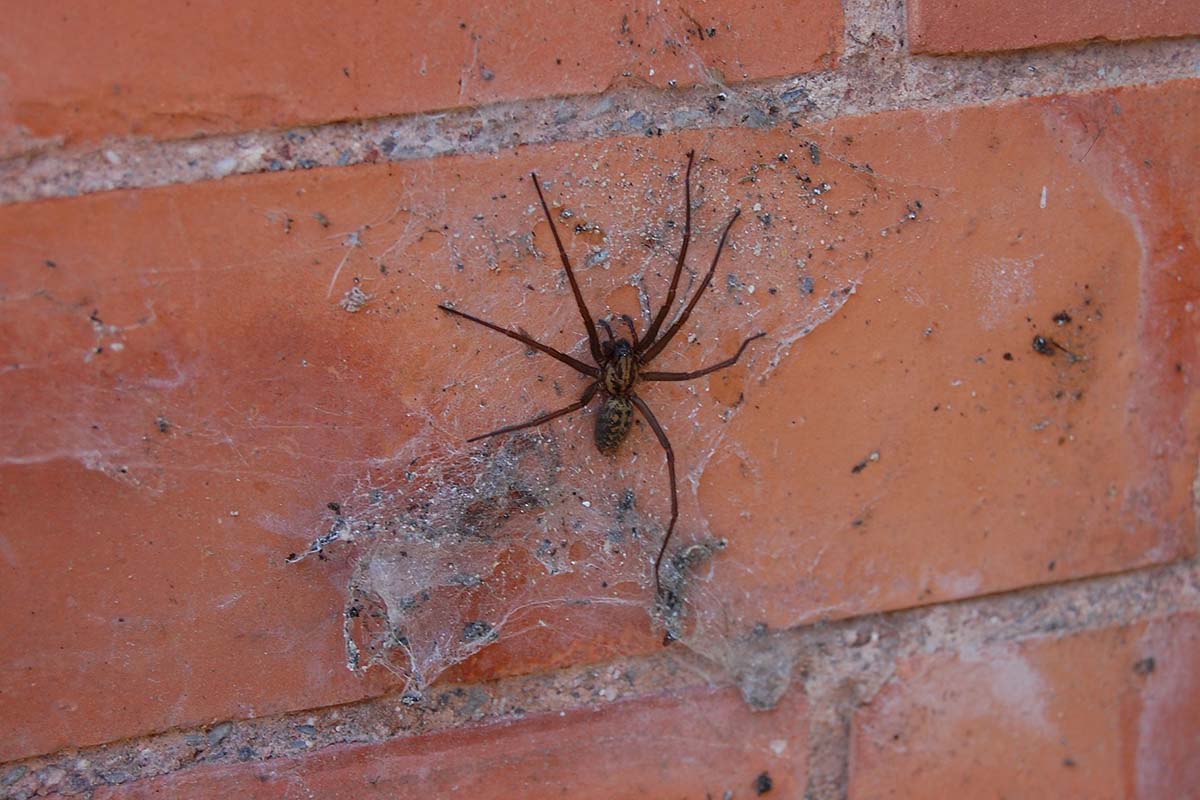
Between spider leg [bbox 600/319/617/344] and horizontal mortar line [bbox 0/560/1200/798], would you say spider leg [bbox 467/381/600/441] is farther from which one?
horizontal mortar line [bbox 0/560/1200/798]

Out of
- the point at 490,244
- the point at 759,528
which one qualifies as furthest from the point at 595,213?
the point at 759,528

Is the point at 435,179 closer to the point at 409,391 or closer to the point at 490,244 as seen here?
the point at 490,244

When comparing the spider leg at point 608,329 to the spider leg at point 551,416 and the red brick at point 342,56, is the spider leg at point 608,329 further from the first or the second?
the red brick at point 342,56

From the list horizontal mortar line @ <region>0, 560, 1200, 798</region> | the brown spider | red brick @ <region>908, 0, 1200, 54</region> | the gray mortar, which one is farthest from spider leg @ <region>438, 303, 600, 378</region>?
red brick @ <region>908, 0, 1200, 54</region>

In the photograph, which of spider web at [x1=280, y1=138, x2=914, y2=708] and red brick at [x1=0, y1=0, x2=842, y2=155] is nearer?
red brick at [x1=0, y1=0, x2=842, y2=155]

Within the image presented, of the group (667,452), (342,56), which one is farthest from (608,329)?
(342,56)

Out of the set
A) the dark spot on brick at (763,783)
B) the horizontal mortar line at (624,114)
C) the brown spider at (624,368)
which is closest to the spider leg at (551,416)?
the brown spider at (624,368)

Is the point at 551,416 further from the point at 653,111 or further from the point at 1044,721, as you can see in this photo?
the point at 1044,721
